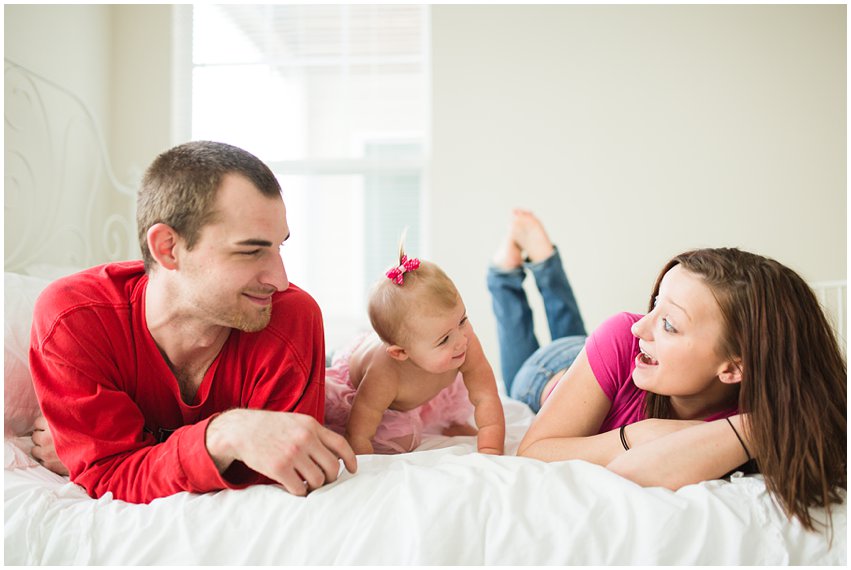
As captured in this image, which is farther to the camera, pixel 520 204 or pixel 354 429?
pixel 520 204

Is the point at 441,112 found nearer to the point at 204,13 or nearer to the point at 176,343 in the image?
the point at 204,13

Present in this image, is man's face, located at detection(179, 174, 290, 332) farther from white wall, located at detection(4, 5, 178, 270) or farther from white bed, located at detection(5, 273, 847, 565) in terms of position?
white wall, located at detection(4, 5, 178, 270)

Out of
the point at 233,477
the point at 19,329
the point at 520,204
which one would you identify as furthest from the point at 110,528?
the point at 520,204

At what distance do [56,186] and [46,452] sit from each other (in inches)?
71.3

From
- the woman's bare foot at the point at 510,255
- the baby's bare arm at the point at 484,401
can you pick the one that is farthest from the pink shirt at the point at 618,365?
the woman's bare foot at the point at 510,255

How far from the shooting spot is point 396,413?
1588mm

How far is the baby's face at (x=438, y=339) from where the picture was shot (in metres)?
1.46

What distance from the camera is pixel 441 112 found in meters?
3.23

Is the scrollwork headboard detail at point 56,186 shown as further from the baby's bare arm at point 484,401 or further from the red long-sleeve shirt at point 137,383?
the baby's bare arm at point 484,401

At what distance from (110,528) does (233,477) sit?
8.1 inches

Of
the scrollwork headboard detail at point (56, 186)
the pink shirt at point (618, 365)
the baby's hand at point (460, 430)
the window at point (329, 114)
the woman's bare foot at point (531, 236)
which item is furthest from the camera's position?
the window at point (329, 114)

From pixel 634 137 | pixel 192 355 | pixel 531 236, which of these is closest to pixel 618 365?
pixel 192 355

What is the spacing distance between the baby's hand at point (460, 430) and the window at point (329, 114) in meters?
1.64

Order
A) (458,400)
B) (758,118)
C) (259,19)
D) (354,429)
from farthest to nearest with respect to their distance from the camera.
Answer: (259,19) < (758,118) < (458,400) < (354,429)
